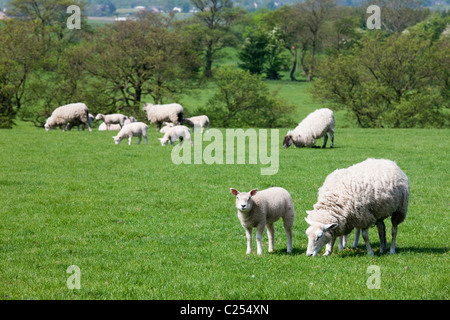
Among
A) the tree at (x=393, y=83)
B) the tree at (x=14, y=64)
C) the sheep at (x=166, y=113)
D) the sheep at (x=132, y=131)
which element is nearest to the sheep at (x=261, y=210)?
the sheep at (x=132, y=131)

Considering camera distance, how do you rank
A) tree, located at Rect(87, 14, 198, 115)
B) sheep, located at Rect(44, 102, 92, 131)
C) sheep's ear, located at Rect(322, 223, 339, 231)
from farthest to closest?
1. tree, located at Rect(87, 14, 198, 115)
2. sheep, located at Rect(44, 102, 92, 131)
3. sheep's ear, located at Rect(322, 223, 339, 231)

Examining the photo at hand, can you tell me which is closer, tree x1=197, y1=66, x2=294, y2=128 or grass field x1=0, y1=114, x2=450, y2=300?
grass field x1=0, y1=114, x2=450, y2=300

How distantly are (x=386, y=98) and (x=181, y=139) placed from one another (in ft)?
83.5

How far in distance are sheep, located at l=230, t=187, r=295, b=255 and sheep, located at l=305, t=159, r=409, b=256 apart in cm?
56

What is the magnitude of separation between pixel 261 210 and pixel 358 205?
182 cm

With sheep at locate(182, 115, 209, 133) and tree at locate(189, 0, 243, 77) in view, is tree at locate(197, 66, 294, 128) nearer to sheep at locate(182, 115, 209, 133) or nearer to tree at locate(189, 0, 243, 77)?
sheep at locate(182, 115, 209, 133)

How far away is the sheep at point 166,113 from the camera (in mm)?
35156

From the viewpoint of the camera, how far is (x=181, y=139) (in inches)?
1055

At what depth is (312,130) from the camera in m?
26.7

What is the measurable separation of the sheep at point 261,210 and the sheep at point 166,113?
2545 centimetres

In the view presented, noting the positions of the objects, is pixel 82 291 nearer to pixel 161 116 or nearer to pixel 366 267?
pixel 366 267

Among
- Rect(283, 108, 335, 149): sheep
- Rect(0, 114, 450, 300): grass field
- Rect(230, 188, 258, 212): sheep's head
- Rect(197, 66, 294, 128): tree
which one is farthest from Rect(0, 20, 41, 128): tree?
Rect(230, 188, 258, 212): sheep's head

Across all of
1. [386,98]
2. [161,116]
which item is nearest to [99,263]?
[161,116]

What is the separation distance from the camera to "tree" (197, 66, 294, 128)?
47438mm
